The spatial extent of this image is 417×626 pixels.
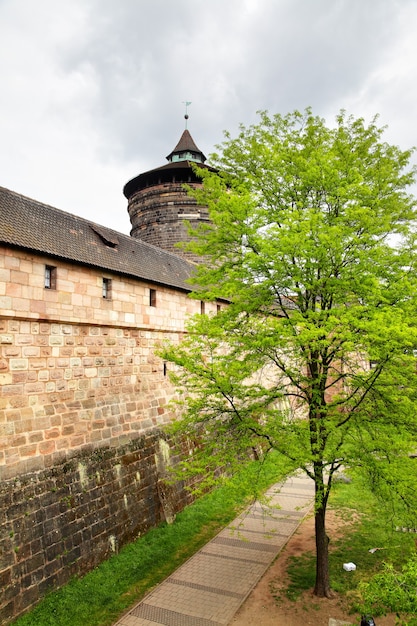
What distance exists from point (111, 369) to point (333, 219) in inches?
243

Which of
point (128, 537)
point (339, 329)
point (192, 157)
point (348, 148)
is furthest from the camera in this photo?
point (192, 157)

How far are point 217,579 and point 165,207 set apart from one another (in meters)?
17.3

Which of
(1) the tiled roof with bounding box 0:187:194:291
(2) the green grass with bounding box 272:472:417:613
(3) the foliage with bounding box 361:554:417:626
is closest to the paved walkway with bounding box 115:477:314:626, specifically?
(2) the green grass with bounding box 272:472:417:613

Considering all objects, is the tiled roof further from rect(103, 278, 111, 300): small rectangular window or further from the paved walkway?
the paved walkway

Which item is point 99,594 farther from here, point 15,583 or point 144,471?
point 144,471

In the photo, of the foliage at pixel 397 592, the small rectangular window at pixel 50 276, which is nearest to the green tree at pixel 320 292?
the foliage at pixel 397 592

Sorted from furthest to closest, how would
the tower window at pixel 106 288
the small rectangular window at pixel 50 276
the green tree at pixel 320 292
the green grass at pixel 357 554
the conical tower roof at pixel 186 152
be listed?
1. the conical tower roof at pixel 186 152
2. the tower window at pixel 106 288
3. the small rectangular window at pixel 50 276
4. the green grass at pixel 357 554
5. the green tree at pixel 320 292

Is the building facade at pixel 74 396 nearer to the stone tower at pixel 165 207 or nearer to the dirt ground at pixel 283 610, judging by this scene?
the dirt ground at pixel 283 610

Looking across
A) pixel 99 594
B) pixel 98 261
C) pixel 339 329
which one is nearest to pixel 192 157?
pixel 98 261

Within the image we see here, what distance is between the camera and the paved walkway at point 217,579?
7.64 m

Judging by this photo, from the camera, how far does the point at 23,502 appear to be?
7.68 m

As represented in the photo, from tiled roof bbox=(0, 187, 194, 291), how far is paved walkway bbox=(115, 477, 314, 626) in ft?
20.8

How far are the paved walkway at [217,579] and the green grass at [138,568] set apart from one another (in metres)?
0.27

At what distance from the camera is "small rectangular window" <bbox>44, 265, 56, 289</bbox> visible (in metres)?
8.96
